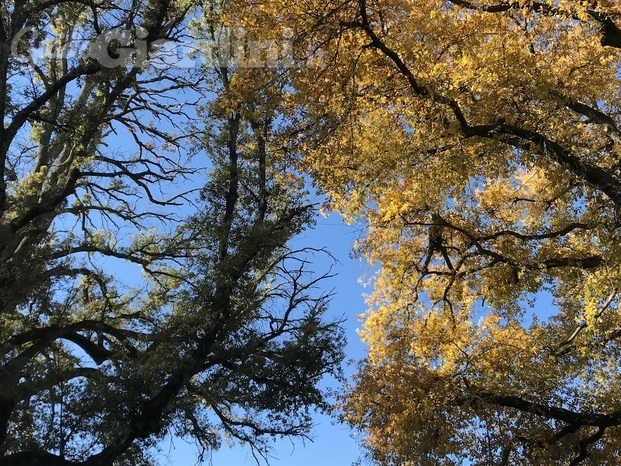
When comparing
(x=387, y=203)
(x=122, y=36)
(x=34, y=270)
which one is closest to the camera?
(x=34, y=270)

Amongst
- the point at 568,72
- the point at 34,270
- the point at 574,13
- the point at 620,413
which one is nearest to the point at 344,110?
the point at 574,13

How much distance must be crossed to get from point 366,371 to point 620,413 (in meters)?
4.99

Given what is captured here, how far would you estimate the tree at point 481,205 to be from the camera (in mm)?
6480

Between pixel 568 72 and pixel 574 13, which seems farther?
pixel 568 72

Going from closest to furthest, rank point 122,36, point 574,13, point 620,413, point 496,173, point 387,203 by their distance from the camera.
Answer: point 574,13 < point 496,173 < point 620,413 < point 122,36 < point 387,203

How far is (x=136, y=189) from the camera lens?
10.8m

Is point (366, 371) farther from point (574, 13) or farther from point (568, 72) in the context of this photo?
point (574, 13)

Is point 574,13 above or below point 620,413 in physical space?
above

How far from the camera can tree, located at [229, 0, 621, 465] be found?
255 inches

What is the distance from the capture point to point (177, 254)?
10430 mm

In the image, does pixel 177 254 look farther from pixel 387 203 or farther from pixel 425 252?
pixel 425 252

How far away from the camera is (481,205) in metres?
10.6

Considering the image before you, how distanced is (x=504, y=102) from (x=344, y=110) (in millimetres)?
2078

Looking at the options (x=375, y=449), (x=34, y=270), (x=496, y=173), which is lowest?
(x=34, y=270)
